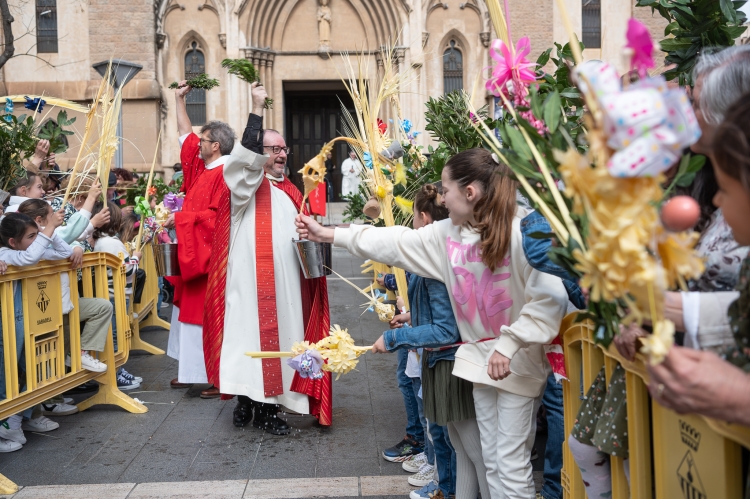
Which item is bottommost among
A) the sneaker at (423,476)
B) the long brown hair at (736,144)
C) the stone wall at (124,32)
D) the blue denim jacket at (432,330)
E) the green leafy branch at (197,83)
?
the sneaker at (423,476)

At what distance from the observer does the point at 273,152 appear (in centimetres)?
550

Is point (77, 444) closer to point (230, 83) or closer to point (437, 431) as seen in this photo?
point (437, 431)

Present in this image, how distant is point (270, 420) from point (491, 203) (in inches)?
116

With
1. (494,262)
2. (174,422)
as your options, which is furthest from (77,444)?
(494,262)

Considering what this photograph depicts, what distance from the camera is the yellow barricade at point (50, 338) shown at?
473 cm

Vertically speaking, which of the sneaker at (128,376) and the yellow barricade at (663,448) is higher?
the yellow barricade at (663,448)

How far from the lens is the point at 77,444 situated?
520 centimetres

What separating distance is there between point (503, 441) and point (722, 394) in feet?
5.64

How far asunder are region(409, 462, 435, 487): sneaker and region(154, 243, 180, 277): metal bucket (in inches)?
107

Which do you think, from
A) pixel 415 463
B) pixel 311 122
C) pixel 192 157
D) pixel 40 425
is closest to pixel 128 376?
pixel 40 425

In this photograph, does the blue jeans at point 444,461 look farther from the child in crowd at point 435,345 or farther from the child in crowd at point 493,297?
the child in crowd at point 493,297

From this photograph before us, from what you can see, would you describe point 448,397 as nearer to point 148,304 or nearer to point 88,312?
point 88,312

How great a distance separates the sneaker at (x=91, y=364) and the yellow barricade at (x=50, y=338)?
51 millimetres

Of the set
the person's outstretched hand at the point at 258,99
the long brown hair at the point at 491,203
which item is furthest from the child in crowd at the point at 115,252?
the long brown hair at the point at 491,203
